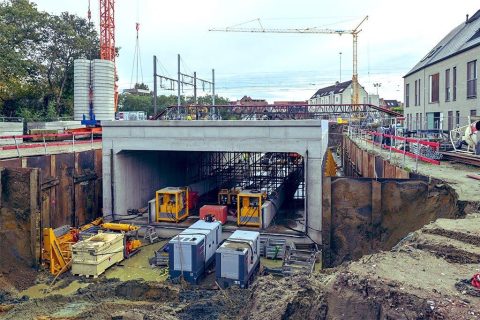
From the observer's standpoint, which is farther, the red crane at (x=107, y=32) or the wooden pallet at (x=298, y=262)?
the red crane at (x=107, y=32)

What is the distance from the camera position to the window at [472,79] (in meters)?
28.1

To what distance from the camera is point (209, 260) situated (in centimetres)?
1644

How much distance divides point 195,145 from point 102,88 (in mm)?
20883

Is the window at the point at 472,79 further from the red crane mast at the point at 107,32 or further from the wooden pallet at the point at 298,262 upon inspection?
the red crane mast at the point at 107,32

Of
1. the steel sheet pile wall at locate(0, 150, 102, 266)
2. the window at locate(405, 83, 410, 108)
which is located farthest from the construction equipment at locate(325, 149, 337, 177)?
the window at locate(405, 83, 410, 108)

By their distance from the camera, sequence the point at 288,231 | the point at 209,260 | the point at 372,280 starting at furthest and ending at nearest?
the point at 288,231
the point at 209,260
the point at 372,280

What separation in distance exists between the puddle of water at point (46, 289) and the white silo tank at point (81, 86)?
25.9m

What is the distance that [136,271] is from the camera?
54.1 ft

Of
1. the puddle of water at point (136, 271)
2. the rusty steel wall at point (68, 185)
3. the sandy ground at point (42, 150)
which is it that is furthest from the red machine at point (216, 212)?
the sandy ground at point (42, 150)

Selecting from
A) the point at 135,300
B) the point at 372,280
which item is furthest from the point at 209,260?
the point at 372,280

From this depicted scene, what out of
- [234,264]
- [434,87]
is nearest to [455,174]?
[234,264]

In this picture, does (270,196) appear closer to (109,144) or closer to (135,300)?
(109,144)

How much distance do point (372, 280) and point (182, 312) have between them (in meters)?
6.78

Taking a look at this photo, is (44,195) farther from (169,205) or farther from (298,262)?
(298,262)
